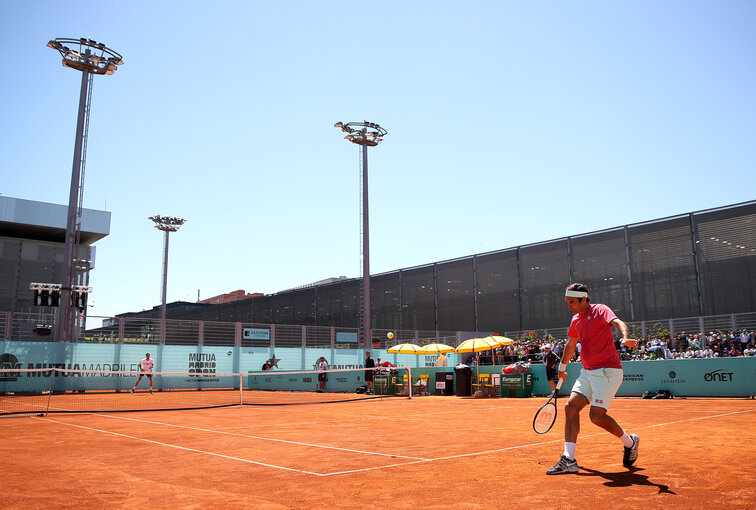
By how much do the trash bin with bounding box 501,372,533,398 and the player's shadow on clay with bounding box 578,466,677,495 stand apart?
1626 cm

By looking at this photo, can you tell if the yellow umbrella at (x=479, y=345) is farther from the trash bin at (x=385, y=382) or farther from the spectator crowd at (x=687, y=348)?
the trash bin at (x=385, y=382)

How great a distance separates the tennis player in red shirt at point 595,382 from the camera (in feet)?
19.2

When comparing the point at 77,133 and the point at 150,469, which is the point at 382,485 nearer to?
the point at 150,469

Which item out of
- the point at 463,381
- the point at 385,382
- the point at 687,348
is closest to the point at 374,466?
the point at 463,381

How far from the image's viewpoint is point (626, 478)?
5.45 m

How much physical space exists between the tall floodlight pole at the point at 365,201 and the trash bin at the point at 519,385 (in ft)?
28.5

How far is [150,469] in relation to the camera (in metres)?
6.53

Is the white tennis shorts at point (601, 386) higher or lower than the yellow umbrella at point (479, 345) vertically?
lower

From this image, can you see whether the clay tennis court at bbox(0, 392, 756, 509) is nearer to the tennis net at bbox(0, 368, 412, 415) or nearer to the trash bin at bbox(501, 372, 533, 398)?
the trash bin at bbox(501, 372, 533, 398)

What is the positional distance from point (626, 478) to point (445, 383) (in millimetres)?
18996

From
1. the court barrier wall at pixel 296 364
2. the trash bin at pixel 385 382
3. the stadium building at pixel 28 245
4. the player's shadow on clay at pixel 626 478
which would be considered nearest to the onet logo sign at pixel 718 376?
the court barrier wall at pixel 296 364

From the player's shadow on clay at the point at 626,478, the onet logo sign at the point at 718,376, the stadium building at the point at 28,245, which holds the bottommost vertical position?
the player's shadow on clay at the point at 626,478

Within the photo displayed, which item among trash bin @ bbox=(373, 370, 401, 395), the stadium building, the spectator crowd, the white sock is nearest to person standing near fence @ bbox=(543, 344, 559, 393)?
the spectator crowd

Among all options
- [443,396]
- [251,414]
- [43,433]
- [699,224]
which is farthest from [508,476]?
[699,224]
